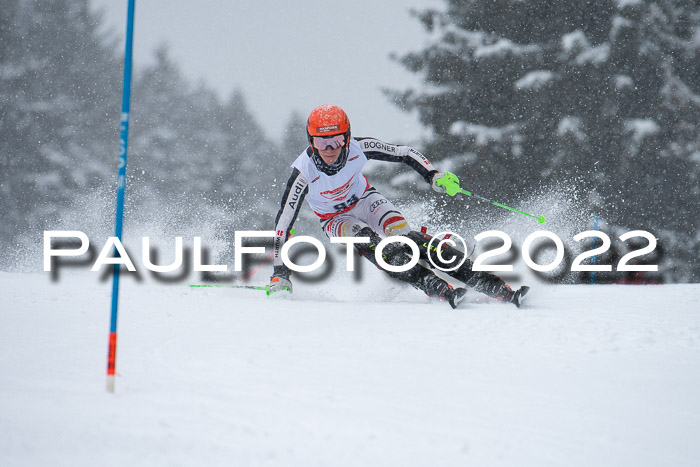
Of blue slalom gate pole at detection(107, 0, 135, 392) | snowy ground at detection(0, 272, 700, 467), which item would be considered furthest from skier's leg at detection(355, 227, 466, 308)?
blue slalom gate pole at detection(107, 0, 135, 392)

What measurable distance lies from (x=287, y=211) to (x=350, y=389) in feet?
11.2

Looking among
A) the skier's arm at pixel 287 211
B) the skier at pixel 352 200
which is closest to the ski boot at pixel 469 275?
the skier at pixel 352 200

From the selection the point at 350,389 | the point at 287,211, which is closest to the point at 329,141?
the point at 287,211

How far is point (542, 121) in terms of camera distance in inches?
584

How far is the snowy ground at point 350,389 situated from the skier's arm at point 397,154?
6.17 ft

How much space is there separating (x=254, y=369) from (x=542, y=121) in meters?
13.6

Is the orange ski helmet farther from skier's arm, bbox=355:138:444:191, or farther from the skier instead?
skier's arm, bbox=355:138:444:191

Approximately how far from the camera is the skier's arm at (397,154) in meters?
5.74

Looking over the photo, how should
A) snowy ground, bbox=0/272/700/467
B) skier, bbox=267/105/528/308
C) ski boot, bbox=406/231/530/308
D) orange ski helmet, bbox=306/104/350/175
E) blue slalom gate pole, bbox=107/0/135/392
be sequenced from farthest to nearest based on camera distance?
orange ski helmet, bbox=306/104/350/175 → skier, bbox=267/105/528/308 → ski boot, bbox=406/231/530/308 → blue slalom gate pole, bbox=107/0/135/392 → snowy ground, bbox=0/272/700/467

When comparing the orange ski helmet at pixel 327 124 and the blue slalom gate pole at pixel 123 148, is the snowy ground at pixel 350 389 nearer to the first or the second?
the blue slalom gate pole at pixel 123 148

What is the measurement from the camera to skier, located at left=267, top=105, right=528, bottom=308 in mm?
5105

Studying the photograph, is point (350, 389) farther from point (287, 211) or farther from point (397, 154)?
point (397, 154)

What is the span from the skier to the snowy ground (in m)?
0.84

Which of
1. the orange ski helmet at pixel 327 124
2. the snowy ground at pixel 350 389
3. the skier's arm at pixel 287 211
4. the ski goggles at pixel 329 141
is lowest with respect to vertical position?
the snowy ground at pixel 350 389
